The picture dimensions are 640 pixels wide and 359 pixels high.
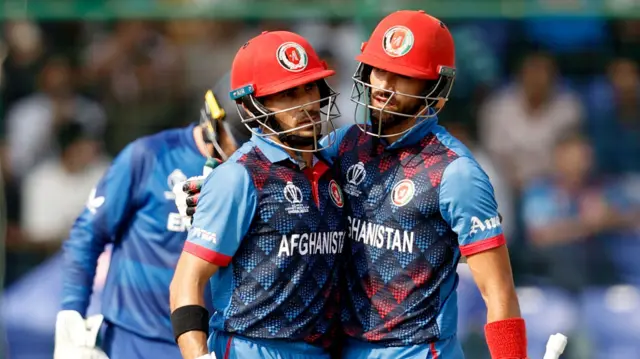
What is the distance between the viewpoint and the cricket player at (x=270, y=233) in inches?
169

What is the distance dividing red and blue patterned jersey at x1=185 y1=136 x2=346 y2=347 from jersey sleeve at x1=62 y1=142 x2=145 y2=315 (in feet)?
3.58

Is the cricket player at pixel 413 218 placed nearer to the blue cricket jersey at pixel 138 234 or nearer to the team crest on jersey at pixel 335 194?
the team crest on jersey at pixel 335 194

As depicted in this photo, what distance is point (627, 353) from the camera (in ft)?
26.7

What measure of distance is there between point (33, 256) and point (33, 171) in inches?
23.9

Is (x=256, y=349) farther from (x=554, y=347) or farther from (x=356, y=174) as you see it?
(x=554, y=347)

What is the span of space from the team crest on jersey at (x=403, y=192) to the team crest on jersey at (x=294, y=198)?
0.35m

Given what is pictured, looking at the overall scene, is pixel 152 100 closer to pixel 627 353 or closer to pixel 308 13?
pixel 308 13

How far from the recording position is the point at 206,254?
14.0 feet

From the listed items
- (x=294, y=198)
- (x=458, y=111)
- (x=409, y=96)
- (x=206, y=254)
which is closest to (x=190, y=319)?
(x=206, y=254)

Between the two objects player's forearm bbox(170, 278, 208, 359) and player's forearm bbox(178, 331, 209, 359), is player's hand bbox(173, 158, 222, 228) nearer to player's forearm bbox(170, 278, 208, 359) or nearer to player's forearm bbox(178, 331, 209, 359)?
player's forearm bbox(170, 278, 208, 359)

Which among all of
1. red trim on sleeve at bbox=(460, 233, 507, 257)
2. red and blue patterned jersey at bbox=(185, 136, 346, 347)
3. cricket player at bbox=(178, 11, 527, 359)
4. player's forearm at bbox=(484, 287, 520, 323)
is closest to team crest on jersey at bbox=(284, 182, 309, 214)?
red and blue patterned jersey at bbox=(185, 136, 346, 347)

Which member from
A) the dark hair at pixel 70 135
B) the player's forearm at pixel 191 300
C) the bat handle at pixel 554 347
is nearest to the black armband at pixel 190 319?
the player's forearm at pixel 191 300

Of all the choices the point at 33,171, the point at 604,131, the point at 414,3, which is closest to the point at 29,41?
the point at 33,171

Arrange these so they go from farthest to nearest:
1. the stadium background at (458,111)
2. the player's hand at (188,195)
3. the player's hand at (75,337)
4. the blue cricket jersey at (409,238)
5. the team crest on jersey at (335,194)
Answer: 1. the stadium background at (458,111)
2. the player's hand at (75,337)
3. the player's hand at (188,195)
4. the team crest on jersey at (335,194)
5. the blue cricket jersey at (409,238)
